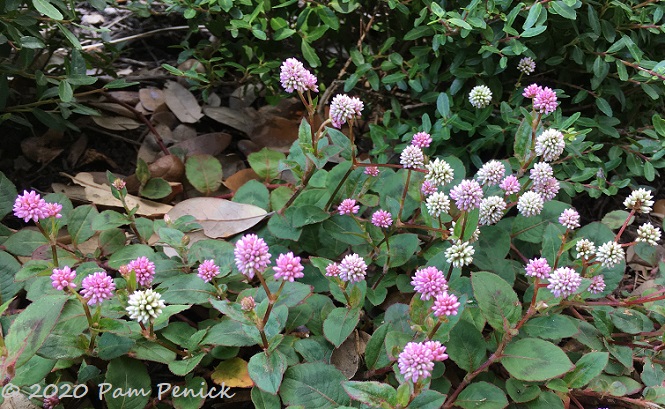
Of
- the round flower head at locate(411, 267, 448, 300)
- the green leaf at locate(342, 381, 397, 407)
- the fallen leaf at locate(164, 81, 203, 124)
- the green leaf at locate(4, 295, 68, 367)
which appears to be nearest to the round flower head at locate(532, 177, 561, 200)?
the round flower head at locate(411, 267, 448, 300)

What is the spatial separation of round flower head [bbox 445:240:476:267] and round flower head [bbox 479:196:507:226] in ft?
0.64

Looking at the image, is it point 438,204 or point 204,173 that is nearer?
point 438,204

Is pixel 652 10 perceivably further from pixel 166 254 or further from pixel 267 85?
pixel 166 254

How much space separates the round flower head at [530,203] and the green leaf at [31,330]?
1.30m

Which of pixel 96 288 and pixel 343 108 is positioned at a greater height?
pixel 343 108

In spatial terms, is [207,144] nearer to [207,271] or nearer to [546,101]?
[207,271]

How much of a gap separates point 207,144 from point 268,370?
4.23 ft

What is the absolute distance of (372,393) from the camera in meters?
1.39

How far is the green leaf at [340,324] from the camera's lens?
1.56m

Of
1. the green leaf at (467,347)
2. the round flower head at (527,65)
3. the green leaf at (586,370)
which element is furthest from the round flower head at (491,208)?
the round flower head at (527,65)

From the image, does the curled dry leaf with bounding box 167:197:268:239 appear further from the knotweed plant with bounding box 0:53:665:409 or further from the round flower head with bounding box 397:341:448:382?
the round flower head with bounding box 397:341:448:382

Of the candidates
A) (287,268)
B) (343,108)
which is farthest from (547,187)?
(287,268)

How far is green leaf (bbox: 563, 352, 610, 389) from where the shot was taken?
60.9 inches

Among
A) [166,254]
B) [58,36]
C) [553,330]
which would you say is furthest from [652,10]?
[58,36]
